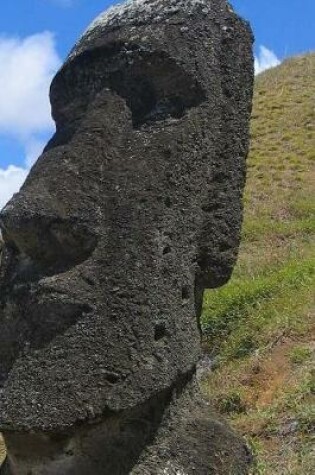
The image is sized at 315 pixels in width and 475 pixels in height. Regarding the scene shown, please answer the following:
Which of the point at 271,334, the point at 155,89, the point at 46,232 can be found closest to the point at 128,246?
the point at 46,232

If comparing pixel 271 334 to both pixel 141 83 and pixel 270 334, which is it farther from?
pixel 141 83

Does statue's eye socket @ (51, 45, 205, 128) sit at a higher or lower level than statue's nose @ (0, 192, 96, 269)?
higher

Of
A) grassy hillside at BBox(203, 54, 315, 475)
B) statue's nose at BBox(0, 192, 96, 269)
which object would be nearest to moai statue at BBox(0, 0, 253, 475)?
statue's nose at BBox(0, 192, 96, 269)

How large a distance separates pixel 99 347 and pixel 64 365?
0.14 meters

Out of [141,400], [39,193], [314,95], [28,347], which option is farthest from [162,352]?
[314,95]

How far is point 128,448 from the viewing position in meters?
3.37

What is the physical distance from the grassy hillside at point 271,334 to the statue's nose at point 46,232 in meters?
1.47

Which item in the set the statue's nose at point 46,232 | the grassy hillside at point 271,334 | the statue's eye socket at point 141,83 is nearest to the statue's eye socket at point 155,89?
the statue's eye socket at point 141,83

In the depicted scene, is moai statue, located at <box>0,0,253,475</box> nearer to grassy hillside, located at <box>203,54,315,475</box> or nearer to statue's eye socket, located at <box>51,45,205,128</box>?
statue's eye socket, located at <box>51,45,205,128</box>

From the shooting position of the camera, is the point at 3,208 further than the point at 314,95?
No

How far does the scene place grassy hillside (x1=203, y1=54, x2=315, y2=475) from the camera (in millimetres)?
5648

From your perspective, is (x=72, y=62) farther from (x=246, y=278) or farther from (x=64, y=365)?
(x=246, y=278)

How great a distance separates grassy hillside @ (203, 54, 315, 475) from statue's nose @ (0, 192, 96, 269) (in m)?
1.47

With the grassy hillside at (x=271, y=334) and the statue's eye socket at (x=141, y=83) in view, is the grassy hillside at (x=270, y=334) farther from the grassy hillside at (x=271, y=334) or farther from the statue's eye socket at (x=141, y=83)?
the statue's eye socket at (x=141, y=83)
